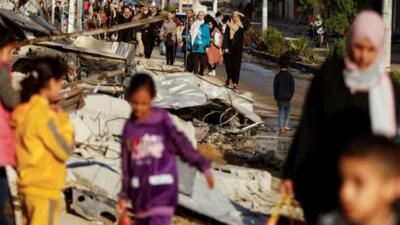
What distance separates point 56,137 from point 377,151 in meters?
3.25

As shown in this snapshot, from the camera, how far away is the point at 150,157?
6.35 m

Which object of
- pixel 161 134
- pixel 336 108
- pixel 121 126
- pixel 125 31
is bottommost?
Result: pixel 125 31

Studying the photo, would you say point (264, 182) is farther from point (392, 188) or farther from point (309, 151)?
point (392, 188)

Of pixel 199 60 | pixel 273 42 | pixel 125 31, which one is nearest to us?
pixel 199 60

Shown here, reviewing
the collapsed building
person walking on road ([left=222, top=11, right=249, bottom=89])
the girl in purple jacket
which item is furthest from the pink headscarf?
person walking on road ([left=222, top=11, right=249, bottom=89])

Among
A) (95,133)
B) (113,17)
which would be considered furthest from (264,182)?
(113,17)

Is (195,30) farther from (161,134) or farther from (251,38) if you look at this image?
(251,38)

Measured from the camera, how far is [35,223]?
6844 millimetres

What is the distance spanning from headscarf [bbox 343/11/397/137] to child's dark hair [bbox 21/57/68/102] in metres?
1.90

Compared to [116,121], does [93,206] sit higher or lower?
lower

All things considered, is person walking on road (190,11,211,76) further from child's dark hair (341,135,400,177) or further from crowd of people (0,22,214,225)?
child's dark hair (341,135,400,177)

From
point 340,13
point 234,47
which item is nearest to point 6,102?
point 234,47

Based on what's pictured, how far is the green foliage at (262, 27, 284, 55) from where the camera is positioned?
39.8m

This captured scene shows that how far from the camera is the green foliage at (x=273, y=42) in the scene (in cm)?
3984
